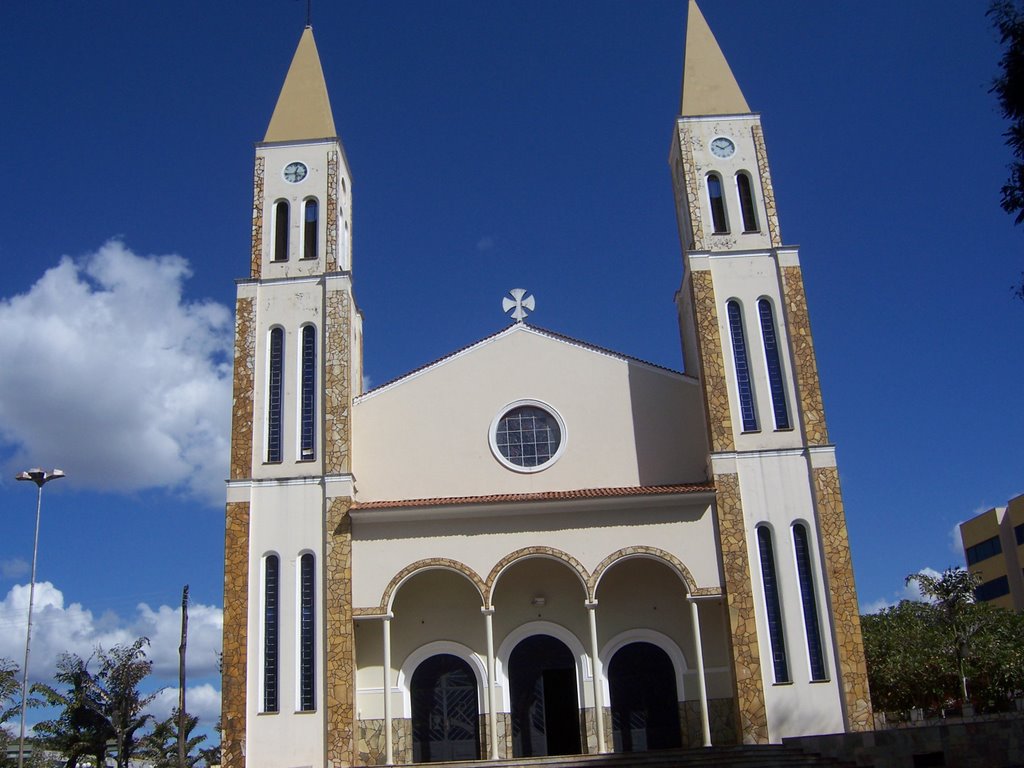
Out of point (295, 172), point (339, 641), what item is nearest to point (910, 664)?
point (339, 641)

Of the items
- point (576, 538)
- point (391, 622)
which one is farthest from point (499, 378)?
point (391, 622)

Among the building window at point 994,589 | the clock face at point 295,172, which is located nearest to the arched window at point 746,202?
the clock face at point 295,172

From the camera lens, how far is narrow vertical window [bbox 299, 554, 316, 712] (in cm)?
1978

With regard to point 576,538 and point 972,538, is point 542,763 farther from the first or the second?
point 972,538

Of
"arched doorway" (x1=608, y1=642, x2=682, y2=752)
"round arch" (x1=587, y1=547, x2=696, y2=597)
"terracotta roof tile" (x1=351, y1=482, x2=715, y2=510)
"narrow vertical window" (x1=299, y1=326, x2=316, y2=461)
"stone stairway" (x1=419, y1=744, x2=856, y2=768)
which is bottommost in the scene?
"stone stairway" (x1=419, y1=744, x2=856, y2=768)

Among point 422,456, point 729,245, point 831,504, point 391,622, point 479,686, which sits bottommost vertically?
point 479,686

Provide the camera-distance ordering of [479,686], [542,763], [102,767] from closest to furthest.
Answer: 1. [542,763]
2. [479,686]
3. [102,767]

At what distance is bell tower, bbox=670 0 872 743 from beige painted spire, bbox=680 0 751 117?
46mm

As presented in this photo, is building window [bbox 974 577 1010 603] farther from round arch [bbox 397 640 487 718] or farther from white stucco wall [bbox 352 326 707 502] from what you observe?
round arch [bbox 397 640 487 718]

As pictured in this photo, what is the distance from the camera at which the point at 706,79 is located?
2519cm

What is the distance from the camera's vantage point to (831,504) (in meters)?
20.6

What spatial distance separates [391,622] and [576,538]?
409 cm

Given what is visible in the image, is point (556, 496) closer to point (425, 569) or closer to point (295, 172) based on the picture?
point (425, 569)

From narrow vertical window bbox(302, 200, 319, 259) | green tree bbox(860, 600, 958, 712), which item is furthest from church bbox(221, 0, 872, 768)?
green tree bbox(860, 600, 958, 712)
